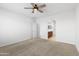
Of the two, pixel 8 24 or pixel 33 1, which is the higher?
pixel 33 1

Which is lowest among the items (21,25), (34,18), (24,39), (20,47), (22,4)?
(20,47)

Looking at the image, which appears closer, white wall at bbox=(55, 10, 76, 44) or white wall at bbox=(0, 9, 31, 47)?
white wall at bbox=(0, 9, 31, 47)

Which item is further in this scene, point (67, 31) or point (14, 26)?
point (67, 31)

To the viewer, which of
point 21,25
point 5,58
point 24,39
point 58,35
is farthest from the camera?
point 58,35

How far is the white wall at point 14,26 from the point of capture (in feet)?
8.60

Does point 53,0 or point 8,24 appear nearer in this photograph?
point 53,0

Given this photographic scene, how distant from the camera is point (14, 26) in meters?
2.68

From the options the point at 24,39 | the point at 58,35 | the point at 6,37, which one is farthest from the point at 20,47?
the point at 58,35

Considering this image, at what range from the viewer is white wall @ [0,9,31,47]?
2.62 metres

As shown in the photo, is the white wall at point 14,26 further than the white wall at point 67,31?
No

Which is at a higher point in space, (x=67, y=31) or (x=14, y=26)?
(x=14, y=26)

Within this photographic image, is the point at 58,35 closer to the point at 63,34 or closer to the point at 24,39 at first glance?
the point at 63,34

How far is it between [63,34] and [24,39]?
1.76 metres

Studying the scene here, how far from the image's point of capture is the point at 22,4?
223 centimetres
